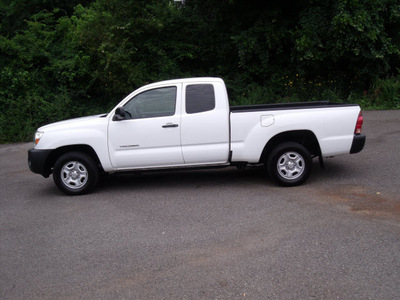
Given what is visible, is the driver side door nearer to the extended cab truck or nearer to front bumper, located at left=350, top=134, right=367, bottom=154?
the extended cab truck

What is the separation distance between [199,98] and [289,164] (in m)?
1.84

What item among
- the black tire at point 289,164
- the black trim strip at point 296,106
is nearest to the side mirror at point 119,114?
the black trim strip at point 296,106

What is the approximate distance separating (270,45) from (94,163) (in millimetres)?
9432

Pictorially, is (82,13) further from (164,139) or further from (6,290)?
(6,290)

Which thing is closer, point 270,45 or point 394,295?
point 394,295

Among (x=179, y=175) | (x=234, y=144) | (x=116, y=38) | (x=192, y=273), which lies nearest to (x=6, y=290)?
(x=192, y=273)

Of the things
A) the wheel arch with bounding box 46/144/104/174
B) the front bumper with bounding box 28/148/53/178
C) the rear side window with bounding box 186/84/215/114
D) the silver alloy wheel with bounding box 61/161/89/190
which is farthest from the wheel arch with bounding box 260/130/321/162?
the front bumper with bounding box 28/148/53/178

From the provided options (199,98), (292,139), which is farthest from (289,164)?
(199,98)

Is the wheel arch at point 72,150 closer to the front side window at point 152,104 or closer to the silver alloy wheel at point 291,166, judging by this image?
the front side window at point 152,104

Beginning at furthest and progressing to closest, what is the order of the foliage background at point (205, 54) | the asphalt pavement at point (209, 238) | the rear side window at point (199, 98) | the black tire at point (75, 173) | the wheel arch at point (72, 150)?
the foliage background at point (205, 54), the wheel arch at point (72, 150), the black tire at point (75, 173), the rear side window at point (199, 98), the asphalt pavement at point (209, 238)

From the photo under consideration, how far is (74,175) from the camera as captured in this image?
25.4 feet

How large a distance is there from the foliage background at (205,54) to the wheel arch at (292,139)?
24.2 feet

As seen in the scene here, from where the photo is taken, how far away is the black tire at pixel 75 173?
25.0ft

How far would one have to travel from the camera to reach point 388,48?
14.6m
